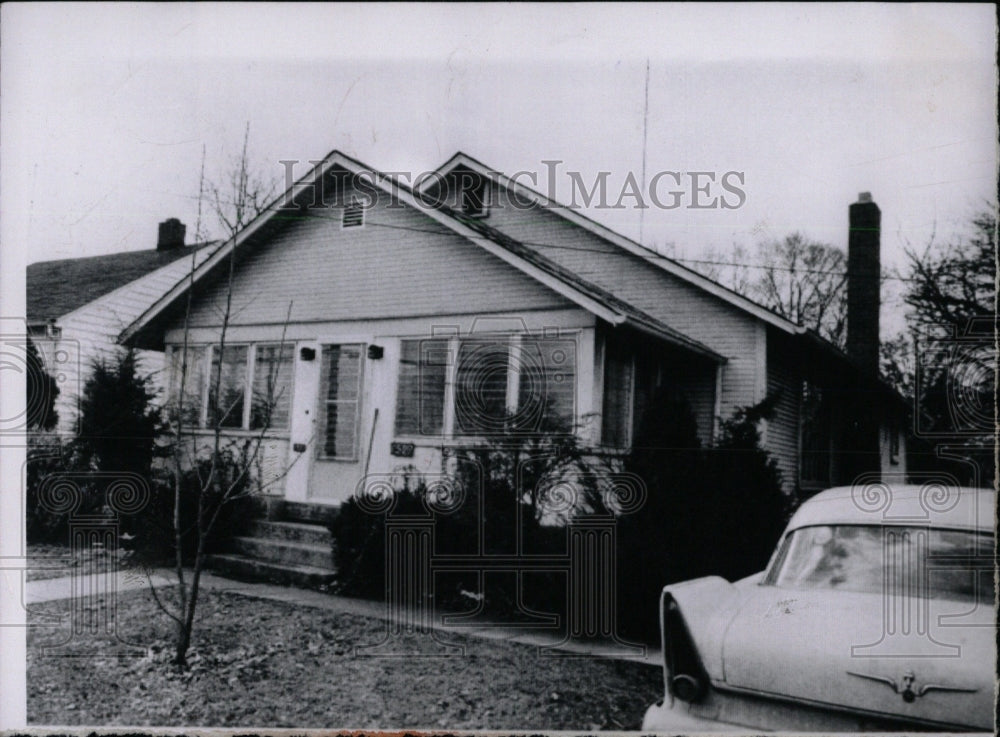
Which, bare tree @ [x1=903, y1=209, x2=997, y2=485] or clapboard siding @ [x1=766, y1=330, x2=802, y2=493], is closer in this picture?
bare tree @ [x1=903, y1=209, x2=997, y2=485]

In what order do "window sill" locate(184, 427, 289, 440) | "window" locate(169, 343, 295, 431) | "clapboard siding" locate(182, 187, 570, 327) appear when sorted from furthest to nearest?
"clapboard siding" locate(182, 187, 570, 327) < "window" locate(169, 343, 295, 431) < "window sill" locate(184, 427, 289, 440)

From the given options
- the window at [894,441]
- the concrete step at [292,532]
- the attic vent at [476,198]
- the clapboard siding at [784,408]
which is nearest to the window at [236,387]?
the concrete step at [292,532]

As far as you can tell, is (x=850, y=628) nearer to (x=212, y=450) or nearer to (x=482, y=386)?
(x=482, y=386)

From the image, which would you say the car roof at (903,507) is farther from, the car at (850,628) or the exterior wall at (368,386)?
the exterior wall at (368,386)

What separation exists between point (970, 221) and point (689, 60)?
2000mm

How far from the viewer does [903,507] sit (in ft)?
14.4

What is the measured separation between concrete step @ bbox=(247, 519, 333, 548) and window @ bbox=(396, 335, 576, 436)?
978 mm

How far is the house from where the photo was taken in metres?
5.73

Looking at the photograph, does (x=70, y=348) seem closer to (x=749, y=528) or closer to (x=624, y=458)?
(x=624, y=458)

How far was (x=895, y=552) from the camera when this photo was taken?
4.19 m

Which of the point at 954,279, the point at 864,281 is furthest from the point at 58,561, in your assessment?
the point at 954,279

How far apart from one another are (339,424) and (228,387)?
92 centimetres

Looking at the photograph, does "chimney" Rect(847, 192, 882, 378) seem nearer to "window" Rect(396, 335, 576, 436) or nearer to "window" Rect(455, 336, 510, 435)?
"window" Rect(396, 335, 576, 436)

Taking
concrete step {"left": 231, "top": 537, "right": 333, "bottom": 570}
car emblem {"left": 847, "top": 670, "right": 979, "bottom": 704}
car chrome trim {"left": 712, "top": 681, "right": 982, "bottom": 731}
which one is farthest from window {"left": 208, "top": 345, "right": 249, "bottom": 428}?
car emblem {"left": 847, "top": 670, "right": 979, "bottom": 704}
